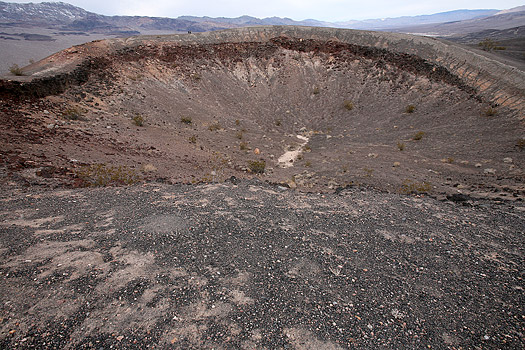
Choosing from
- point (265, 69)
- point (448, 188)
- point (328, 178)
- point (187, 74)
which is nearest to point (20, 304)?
point (328, 178)

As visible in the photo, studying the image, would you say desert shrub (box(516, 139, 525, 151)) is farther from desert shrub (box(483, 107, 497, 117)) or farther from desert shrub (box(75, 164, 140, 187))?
desert shrub (box(75, 164, 140, 187))

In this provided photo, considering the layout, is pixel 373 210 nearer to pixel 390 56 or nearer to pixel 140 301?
pixel 140 301

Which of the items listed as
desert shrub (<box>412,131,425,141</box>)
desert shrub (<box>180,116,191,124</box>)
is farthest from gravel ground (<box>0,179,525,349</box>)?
desert shrub (<box>180,116,191,124</box>)

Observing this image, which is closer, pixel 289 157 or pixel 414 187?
pixel 414 187

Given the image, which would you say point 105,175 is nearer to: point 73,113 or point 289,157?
point 73,113

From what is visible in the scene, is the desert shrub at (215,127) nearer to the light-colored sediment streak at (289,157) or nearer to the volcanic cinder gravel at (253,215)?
the volcanic cinder gravel at (253,215)

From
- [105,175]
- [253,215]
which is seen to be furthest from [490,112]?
[105,175]
